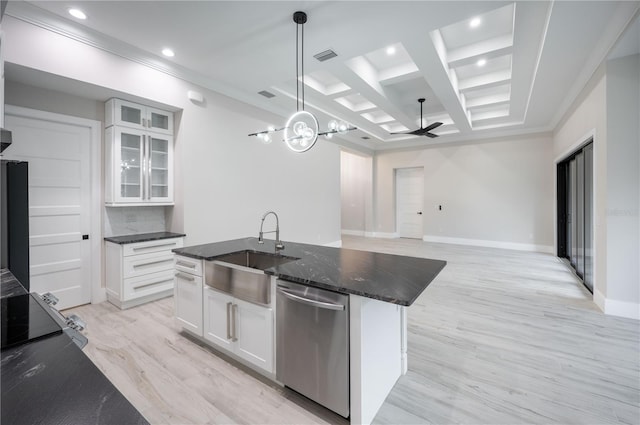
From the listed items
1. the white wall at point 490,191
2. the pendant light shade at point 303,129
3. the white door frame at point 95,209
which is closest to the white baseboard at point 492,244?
the white wall at point 490,191

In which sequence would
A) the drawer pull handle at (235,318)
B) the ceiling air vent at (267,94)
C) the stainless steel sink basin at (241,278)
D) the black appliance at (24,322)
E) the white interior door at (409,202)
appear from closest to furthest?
1. the black appliance at (24,322)
2. the stainless steel sink basin at (241,278)
3. the drawer pull handle at (235,318)
4. the ceiling air vent at (267,94)
5. the white interior door at (409,202)

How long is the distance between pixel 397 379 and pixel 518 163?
289 inches

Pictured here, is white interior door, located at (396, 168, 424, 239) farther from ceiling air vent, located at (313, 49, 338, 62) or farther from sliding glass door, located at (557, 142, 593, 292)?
ceiling air vent, located at (313, 49, 338, 62)

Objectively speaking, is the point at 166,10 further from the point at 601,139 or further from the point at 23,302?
the point at 601,139

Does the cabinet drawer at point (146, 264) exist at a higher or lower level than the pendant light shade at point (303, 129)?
lower

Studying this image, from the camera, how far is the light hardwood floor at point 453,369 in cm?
183

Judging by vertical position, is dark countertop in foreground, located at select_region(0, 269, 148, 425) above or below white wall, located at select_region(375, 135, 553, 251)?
below

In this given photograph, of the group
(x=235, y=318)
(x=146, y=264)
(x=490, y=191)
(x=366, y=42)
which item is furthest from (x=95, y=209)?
(x=490, y=191)

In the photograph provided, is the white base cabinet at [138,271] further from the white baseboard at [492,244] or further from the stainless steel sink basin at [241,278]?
the white baseboard at [492,244]

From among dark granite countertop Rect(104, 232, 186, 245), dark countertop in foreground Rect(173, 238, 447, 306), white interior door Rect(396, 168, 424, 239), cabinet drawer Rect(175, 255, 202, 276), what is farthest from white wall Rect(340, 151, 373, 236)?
cabinet drawer Rect(175, 255, 202, 276)

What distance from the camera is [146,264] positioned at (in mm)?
3629

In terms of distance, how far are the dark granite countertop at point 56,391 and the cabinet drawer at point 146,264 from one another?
9.76 ft

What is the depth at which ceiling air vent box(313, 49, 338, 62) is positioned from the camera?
3.51 meters

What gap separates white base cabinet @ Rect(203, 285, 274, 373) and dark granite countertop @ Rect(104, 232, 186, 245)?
5.45ft
